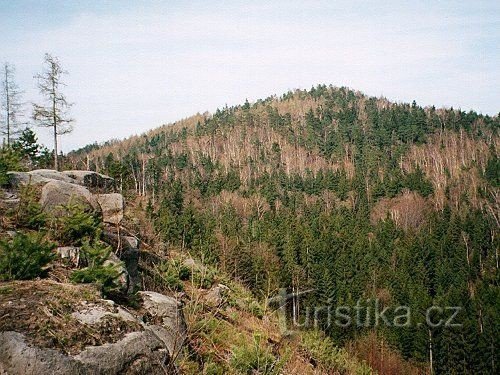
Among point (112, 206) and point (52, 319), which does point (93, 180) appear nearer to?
point (112, 206)

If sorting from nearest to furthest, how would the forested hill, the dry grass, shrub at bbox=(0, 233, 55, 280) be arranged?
1. the dry grass
2. shrub at bbox=(0, 233, 55, 280)
3. the forested hill

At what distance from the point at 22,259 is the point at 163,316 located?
1925mm

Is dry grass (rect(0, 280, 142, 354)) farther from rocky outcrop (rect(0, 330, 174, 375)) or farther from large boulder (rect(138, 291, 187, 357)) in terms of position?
large boulder (rect(138, 291, 187, 357))

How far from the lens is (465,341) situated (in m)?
34.2

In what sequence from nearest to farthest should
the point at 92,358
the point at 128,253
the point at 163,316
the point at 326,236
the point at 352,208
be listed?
the point at 92,358 < the point at 163,316 < the point at 128,253 < the point at 326,236 < the point at 352,208

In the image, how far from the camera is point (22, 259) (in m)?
4.64

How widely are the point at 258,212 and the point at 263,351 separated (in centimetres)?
7230

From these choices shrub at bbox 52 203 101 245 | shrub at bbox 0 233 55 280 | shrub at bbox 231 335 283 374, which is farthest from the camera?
shrub at bbox 52 203 101 245

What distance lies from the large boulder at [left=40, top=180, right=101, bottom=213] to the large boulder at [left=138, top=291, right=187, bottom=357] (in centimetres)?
282

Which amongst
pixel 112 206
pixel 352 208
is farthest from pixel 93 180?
pixel 352 208

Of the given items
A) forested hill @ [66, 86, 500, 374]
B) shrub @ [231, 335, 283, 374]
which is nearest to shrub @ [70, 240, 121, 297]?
shrub @ [231, 335, 283, 374]

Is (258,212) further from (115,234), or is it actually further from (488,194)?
(115,234)

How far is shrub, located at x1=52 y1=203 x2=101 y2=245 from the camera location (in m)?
6.54

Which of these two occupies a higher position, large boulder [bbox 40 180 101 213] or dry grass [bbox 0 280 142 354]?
large boulder [bbox 40 180 101 213]
